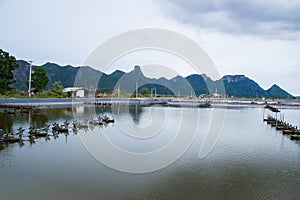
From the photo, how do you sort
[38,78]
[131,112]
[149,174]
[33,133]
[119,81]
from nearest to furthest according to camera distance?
[149,174]
[33,133]
[131,112]
[38,78]
[119,81]

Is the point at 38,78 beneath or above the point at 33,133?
above

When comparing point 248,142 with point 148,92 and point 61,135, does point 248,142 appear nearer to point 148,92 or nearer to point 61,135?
point 61,135

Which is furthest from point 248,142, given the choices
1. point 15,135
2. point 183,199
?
point 15,135

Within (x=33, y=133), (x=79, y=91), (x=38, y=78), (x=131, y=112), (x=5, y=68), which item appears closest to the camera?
(x=33, y=133)

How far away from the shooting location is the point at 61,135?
39.5 feet

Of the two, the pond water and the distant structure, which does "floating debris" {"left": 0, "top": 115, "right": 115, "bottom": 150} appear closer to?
the pond water

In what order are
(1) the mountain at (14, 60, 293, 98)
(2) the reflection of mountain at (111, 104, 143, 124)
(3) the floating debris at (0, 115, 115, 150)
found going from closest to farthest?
(3) the floating debris at (0, 115, 115, 150), (2) the reflection of mountain at (111, 104, 143, 124), (1) the mountain at (14, 60, 293, 98)

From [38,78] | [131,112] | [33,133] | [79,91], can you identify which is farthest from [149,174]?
[79,91]

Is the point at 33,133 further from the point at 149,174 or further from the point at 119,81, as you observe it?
the point at 119,81

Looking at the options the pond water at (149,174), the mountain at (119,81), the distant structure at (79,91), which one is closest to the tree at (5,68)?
the mountain at (119,81)

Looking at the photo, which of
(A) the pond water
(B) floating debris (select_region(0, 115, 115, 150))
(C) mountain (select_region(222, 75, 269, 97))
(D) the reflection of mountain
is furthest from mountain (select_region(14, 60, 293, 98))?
(A) the pond water

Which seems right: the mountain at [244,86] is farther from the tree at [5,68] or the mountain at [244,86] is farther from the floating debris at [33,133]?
the floating debris at [33,133]

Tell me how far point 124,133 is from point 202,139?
163 inches

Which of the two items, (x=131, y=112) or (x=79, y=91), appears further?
(x=79, y=91)
